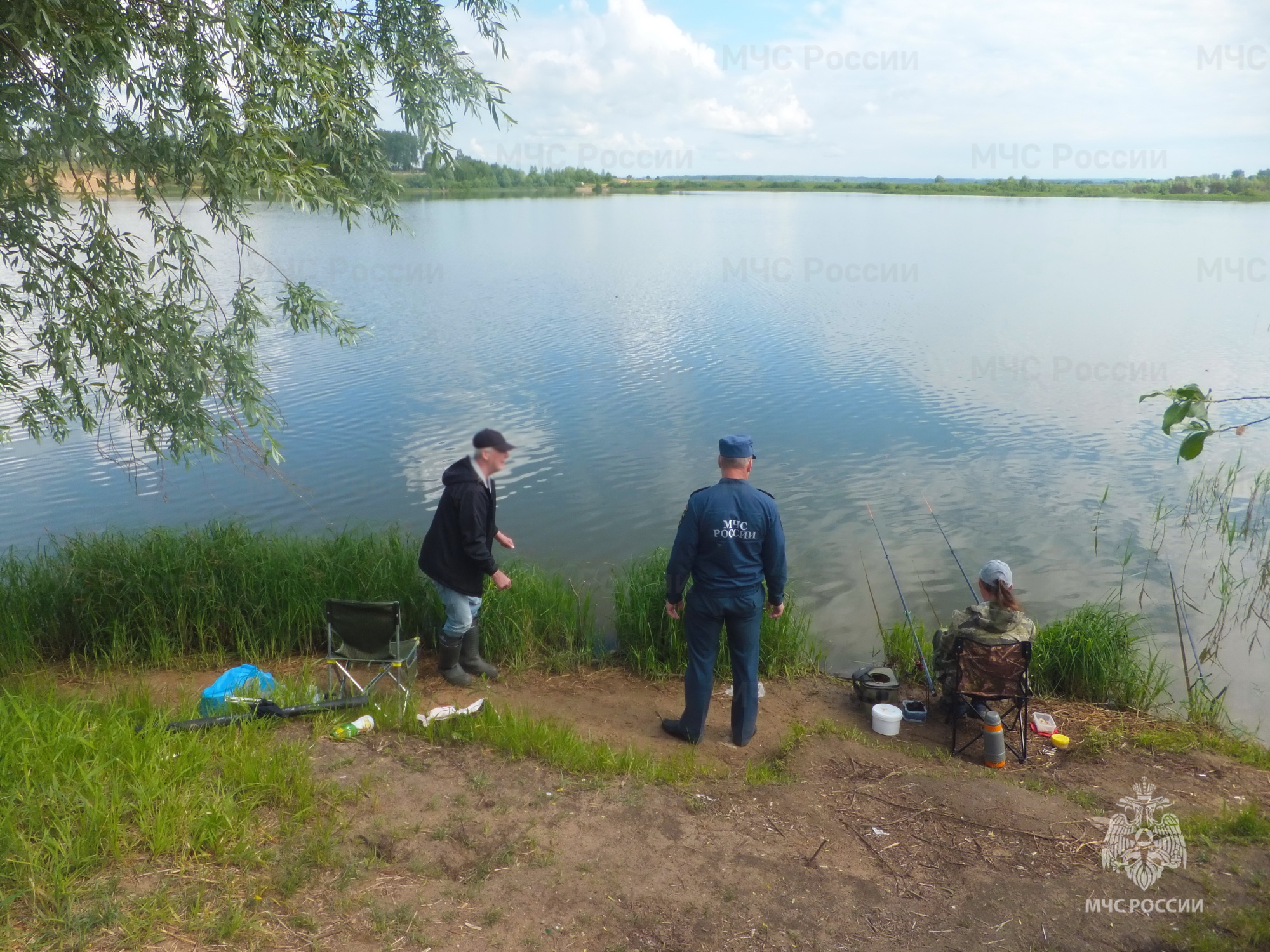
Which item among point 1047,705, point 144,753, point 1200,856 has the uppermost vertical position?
point 144,753

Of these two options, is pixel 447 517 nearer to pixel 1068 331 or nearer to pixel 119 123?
pixel 119 123

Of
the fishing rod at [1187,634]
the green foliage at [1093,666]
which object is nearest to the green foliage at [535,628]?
the green foliage at [1093,666]

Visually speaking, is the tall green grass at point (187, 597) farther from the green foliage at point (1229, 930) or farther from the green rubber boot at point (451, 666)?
the green foliage at point (1229, 930)

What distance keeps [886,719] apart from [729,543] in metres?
1.81

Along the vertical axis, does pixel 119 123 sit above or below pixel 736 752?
above

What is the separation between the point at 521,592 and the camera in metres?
7.29

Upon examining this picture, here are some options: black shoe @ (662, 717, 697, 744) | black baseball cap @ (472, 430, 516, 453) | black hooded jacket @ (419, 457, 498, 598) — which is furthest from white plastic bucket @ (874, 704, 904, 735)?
black baseball cap @ (472, 430, 516, 453)

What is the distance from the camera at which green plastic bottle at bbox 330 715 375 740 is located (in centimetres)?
491

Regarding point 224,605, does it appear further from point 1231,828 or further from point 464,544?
point 1231,828

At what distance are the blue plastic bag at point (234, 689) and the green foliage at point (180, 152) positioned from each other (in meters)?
1.60

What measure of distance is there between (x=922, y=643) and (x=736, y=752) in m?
2.41

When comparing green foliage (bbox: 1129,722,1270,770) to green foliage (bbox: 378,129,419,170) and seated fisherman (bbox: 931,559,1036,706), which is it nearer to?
seated fisherman (bbox: 931,559,1036,706)

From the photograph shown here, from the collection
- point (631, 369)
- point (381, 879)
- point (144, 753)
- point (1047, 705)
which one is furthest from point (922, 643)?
point (631, 369)

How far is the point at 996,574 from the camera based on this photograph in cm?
548
